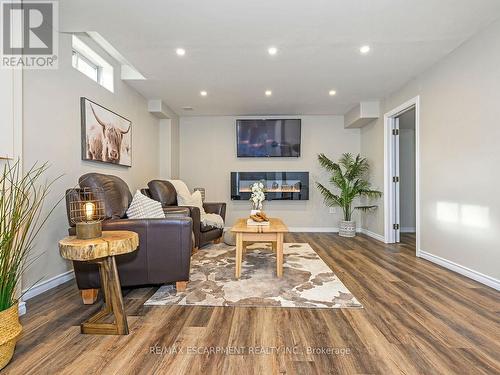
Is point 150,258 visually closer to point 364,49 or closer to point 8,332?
point 8,332

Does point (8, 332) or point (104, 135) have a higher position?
point (104, 135)

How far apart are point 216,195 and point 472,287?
14.3 feet

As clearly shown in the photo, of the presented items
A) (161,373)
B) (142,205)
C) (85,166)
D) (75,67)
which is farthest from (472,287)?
(75,67)

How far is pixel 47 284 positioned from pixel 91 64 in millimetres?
2552

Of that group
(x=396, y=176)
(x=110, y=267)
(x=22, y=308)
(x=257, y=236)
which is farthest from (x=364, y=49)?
(x=22, y=308)

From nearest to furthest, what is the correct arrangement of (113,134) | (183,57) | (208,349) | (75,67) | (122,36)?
1. (208,349)
2. (122,36)
3. (75,67)
4. (183,57)
5. (113,134)

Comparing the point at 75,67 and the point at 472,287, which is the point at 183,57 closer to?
the point at 75,67

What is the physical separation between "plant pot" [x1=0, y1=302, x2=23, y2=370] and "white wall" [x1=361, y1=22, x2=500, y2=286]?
11.9ft

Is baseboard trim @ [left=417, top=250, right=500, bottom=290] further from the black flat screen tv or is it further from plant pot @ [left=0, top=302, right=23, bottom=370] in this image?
plant pot @ [left=0, top=302, right=23, bottom=370]

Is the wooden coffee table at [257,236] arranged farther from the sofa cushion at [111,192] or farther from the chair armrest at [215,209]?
the chair armrest at [215,209]

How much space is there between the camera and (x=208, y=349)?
5.00ft

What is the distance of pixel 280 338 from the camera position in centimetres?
164

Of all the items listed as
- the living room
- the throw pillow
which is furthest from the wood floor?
the throw pillow

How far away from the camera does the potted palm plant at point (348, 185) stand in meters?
5.09
